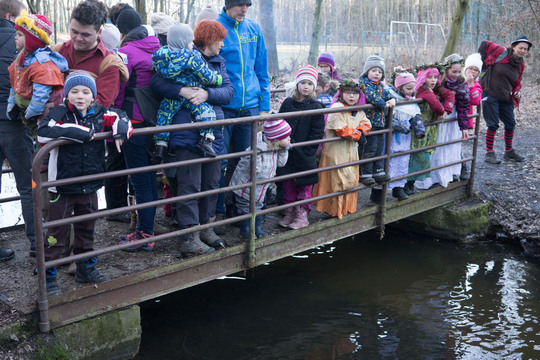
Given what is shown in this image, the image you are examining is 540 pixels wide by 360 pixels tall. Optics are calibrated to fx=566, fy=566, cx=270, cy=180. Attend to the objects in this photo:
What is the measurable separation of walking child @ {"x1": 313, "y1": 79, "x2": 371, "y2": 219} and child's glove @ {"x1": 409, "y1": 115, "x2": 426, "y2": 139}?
0.76m

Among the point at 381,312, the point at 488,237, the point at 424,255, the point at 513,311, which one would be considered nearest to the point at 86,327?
the point at 381,312

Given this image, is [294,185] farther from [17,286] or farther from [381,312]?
[17,286]

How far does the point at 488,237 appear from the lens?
284 inches

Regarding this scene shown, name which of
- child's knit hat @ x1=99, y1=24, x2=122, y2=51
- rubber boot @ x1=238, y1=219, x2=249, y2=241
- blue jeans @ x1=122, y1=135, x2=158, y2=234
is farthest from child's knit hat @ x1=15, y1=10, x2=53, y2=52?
rubber boot @ x1=238, y1=219, x2=249, y2=241

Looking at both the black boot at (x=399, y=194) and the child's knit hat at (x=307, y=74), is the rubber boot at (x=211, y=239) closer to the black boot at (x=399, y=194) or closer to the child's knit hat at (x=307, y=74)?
the child's knit hat at (x=307, y=74)

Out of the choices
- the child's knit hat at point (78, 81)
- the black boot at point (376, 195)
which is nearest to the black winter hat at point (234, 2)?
the child's knit hat at point (78, 81)

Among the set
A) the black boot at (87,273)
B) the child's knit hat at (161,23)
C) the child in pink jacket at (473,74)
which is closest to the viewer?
the black boot at (87,273)

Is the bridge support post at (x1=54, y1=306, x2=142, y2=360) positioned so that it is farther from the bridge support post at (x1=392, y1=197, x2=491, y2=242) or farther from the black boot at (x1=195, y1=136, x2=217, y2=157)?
the bridge support post at (x1=392, y1=197, x2=491, y2=242)

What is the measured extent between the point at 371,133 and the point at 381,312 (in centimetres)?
170

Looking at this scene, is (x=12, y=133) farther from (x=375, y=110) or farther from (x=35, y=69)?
(x=375, y=110)

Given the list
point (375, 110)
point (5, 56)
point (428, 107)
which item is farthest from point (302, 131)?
point (5, 56)

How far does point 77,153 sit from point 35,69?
0.64 m

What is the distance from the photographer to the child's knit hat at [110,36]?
429 cm

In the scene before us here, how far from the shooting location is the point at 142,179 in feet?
14.5
